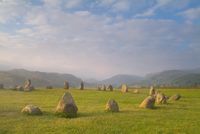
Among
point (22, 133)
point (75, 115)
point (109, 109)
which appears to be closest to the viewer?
point (22, 133)

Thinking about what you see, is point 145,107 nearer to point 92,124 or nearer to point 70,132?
point 92,124

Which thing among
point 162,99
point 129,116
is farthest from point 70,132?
point 162,99

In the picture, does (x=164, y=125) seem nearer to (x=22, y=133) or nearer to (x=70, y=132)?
(x=70, y=132)

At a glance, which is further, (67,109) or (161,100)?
(161,100)

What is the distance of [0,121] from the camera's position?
79.5 feet

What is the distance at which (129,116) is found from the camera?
27688 millimetres

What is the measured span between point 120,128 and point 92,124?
2601 mm

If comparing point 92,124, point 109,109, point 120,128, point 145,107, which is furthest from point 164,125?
point 145,107

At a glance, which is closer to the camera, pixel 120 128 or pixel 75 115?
pixel 120 128

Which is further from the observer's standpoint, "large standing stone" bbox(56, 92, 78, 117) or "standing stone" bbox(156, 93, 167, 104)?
"standing stone" bbox(156, 93, 167, 104)

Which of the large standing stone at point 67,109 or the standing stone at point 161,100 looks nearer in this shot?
the large standing stone at point 67,109

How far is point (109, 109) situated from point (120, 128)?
867cm

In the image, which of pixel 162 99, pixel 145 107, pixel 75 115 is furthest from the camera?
pixel 162 99

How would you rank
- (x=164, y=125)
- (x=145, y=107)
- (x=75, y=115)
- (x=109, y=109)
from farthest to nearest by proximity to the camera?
1. (x=145, y=107)
2. (x=109, y=109)
3. (x=75, y=115)
4. (x=164, y=125)
